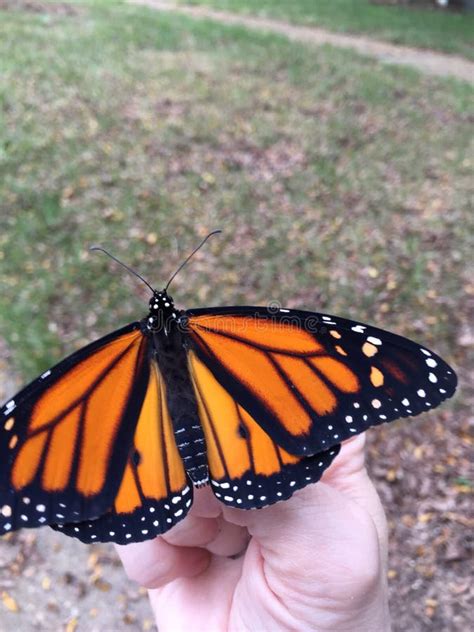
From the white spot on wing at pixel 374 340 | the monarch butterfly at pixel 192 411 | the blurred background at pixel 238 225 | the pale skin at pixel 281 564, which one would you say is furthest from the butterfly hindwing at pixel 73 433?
the blurred background at pixel 238 225

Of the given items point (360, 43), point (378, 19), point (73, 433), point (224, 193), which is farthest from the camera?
point (378, 19)

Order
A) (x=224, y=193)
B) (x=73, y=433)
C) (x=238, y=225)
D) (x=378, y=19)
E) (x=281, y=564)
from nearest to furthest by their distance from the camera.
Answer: (x=73, y=433) < (x=281, y=564) < (x=238, y=225) < (x=224, y=193) < (x=378, y=19)

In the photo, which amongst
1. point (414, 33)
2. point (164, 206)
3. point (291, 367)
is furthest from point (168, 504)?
point (414, 33)

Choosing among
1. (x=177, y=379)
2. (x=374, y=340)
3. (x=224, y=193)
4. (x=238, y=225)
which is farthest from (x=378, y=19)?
(x=177, y=379)

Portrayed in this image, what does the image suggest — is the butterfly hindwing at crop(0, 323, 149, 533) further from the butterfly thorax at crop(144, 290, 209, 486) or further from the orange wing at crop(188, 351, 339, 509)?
the orange wing at crop(188, 351, 339, 509)

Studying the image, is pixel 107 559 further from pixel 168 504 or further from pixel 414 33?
pixel 414 33

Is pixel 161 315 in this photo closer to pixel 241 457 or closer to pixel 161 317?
pixel 161 317

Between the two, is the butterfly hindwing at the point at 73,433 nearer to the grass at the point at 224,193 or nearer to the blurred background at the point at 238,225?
the blurred background at the point at 238,225

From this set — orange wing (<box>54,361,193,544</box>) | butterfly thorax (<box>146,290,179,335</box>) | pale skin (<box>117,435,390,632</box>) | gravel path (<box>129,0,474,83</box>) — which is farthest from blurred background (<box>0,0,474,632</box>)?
gravel path (<box>129,0,474,83</box>)
